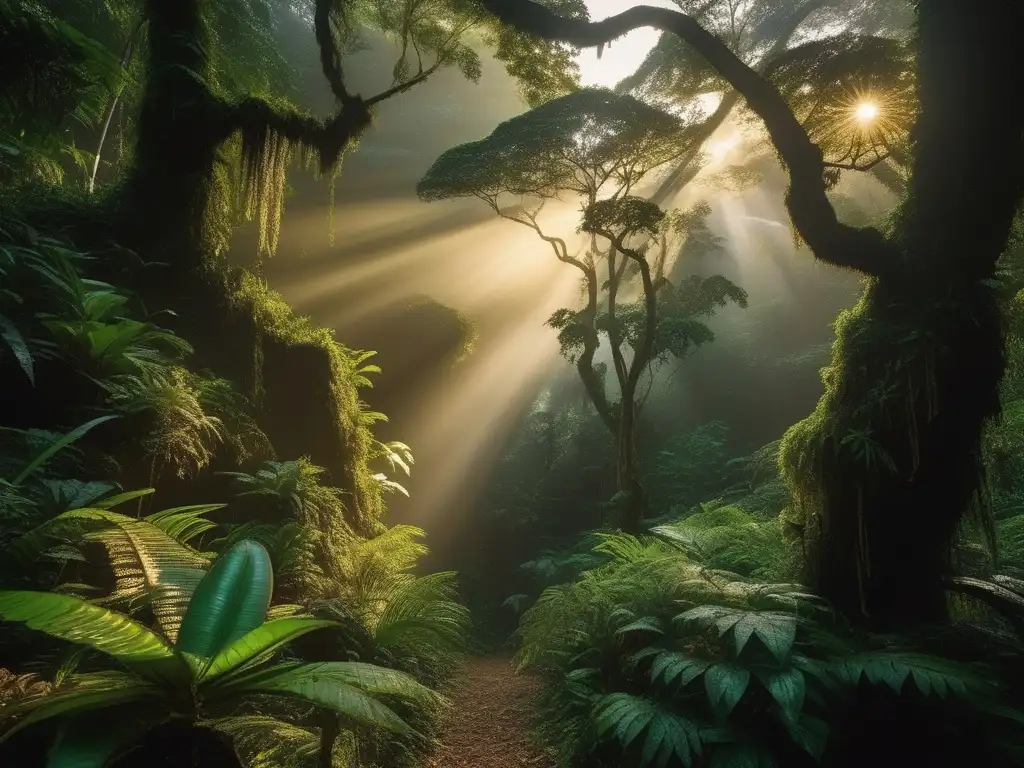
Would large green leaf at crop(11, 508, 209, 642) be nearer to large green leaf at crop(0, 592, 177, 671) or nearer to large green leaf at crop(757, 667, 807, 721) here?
large green leaf at crop(0, 592, 177, 671)

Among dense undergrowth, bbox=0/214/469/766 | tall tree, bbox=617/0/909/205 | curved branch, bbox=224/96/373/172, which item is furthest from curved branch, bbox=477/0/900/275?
dense undergrowth, bbox=0/214/469/766

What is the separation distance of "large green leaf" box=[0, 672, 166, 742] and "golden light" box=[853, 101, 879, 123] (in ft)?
25.3

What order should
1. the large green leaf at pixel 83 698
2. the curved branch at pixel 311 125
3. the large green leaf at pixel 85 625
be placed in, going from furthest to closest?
the curved branch at pixel 311 125
the large green leaf at pixel 85 625
the large green leaf at pixel 83 698

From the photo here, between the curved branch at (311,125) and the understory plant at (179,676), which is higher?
the curved branch at (311,125)

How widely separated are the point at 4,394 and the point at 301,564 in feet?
8.02

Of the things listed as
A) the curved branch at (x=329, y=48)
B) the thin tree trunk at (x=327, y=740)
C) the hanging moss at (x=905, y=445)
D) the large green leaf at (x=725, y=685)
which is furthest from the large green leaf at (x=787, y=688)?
the curved branch at (x=329, y=48)

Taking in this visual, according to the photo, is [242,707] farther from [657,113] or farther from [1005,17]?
[657,113]

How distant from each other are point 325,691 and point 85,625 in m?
0.83

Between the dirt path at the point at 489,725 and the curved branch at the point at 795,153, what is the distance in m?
4.41

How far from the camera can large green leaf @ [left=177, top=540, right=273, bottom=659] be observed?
177 centimetres

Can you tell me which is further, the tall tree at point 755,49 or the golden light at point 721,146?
the golden light at point 721,146

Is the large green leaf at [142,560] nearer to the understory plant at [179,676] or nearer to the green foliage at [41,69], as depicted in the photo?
the understory plant at [179,676]

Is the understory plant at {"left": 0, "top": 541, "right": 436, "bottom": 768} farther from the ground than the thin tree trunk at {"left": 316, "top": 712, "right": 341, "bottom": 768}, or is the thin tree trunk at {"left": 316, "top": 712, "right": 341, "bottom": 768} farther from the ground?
the understory plant at {"left": 0, "top": 541, "right": 436, "bottom": 768}

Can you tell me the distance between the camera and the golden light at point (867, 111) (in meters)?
5.39
